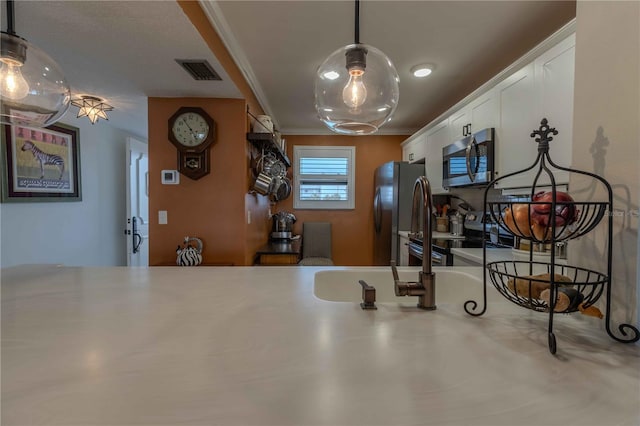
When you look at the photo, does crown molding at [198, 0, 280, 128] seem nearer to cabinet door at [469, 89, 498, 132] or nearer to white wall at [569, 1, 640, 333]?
white wall at [569, 1, 640, 333]

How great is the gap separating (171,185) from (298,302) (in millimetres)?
1983

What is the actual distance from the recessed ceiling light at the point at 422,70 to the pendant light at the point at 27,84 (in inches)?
90.6

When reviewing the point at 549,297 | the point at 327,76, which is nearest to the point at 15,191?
the point at 327,76

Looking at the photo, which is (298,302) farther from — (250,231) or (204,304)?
(250,231)

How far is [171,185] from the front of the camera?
2.40 m

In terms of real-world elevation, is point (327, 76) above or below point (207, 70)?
below

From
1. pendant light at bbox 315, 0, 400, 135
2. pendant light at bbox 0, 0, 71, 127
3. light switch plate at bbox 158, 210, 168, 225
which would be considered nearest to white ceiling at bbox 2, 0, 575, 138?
pendant light at bbox 0, 0, 71, 127

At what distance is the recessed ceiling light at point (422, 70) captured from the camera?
7.68 ft

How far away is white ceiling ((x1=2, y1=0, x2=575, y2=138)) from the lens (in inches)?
55.3

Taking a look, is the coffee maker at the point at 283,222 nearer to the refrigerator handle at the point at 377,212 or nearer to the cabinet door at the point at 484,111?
the refrigerator handle at the point at 377,212

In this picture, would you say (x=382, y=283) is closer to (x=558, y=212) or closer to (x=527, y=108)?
(x=558, y=212)

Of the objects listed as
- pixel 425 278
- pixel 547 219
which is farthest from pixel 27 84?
pixel 547 219

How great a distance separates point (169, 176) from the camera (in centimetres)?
239

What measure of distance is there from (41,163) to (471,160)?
380cm
